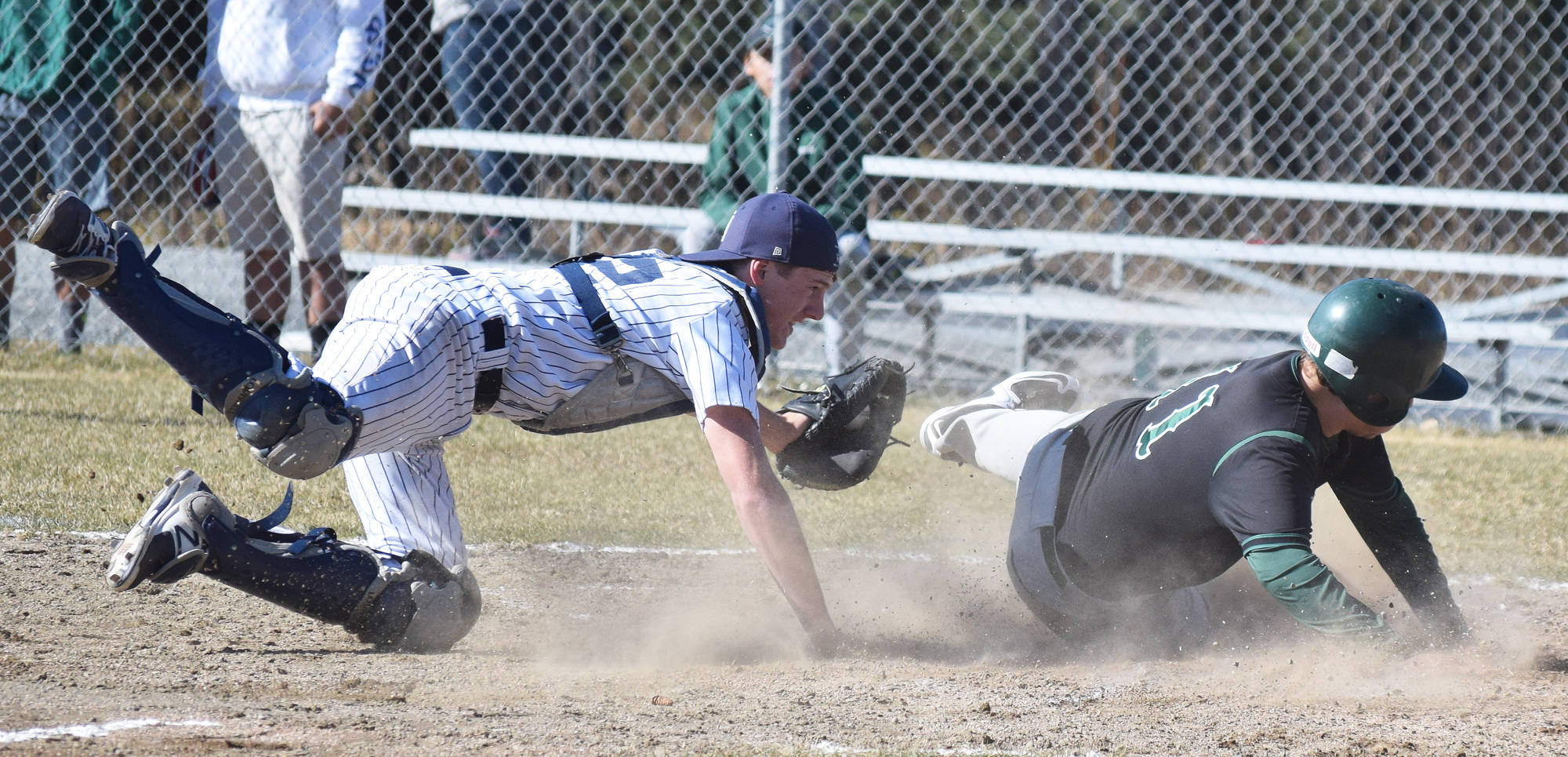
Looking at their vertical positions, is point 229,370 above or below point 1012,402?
above

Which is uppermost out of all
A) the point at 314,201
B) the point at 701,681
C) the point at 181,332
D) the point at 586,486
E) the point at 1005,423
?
the point at 181,332

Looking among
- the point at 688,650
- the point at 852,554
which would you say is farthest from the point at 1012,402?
the point at 688,650

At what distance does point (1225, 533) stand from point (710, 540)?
1970 mm

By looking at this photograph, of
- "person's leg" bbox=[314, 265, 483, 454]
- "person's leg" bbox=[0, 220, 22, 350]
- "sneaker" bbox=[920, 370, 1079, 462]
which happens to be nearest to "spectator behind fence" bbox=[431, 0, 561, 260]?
"person's leg" bbox=[0, 220, 22, 350]

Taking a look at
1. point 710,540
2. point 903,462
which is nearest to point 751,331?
point 710,540

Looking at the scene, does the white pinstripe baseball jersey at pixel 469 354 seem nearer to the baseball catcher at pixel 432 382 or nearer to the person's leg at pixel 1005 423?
the baseball catcher at pixel 432 382

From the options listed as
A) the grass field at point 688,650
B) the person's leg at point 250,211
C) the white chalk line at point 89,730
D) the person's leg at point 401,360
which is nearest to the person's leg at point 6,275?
the person's leg at point 250,211

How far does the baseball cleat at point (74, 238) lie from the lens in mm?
2594

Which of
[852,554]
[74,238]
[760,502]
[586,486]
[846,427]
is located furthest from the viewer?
[586,486]

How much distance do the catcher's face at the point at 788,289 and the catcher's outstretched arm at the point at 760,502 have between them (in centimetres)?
42

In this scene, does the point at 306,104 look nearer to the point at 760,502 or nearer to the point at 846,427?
the point at 846,427

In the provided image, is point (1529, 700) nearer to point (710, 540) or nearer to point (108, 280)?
point (710, 540)

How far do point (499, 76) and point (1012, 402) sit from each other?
4.20 metres

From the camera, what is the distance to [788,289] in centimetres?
341
